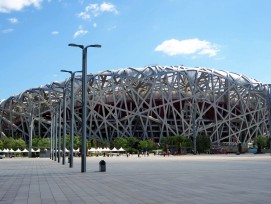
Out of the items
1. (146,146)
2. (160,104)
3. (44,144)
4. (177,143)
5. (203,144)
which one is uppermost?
(160,104)

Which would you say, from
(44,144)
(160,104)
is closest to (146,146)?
(160,104)

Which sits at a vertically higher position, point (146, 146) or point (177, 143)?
point (177, 143)

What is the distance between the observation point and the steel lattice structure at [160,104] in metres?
97.7

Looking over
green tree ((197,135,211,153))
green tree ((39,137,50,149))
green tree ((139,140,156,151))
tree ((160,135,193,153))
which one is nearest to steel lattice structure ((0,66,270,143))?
green tree ((139,140,156,151))

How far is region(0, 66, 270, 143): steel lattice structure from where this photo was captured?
97688 millimetres

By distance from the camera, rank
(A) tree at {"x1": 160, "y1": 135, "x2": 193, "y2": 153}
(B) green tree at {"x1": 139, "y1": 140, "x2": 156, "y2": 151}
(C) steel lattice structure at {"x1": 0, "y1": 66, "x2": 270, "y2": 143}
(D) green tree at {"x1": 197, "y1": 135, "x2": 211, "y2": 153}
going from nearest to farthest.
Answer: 1. (A) tree at {"x1": 160, "y1": 135, "x2": 193, "y2": 153}
2. (D) green tree at {"x1": 197, "y1": 135, "x2": 211, "y2": 153}
3. (B) green tree at {"x1": 139, "y1": 140, "x2": 156, "y2": 151}
4. (C) steel lattice structure at {"x1": 0, "y1": 66, "x2": 270, "y2": 143}

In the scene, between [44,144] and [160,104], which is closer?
[44,144]

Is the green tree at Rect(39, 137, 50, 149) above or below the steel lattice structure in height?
below

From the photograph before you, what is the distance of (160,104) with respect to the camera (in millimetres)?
101625

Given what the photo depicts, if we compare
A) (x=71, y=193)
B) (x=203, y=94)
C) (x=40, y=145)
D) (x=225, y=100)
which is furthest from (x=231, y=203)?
(x=225, y=100)

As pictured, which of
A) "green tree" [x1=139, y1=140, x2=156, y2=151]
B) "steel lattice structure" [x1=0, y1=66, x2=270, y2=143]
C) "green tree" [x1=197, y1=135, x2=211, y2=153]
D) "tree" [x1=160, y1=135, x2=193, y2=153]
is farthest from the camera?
"steel lattice structure" [x1=0, y1=66, x2=270, y2=143]

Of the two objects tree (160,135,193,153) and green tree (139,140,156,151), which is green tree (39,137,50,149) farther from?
tree (160,135,193,153)

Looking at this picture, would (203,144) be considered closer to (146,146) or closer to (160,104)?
(146,146)

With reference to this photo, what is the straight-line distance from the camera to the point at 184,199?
11625 mm
